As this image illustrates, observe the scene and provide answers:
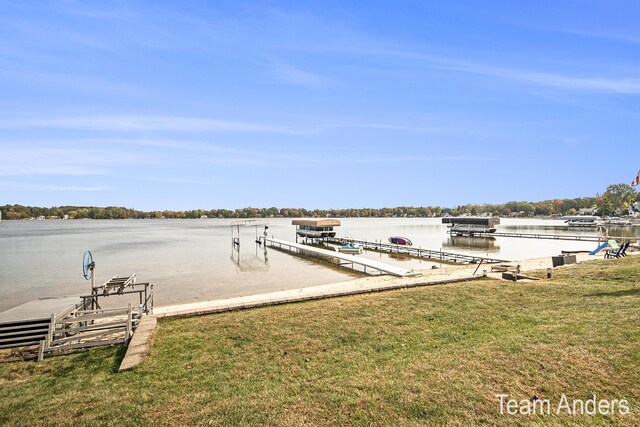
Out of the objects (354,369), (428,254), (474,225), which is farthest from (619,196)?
(354,369)

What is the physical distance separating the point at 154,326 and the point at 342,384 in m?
6.60

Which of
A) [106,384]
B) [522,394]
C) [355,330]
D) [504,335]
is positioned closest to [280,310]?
[355,330]

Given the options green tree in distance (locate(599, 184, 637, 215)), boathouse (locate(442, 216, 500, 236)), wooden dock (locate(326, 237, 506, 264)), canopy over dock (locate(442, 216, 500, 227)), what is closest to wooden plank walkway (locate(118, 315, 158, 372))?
wooden dock (locate(326, 237, 506, 264))

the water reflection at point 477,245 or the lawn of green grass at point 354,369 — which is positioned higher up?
the lawn of green grass at point 354,369

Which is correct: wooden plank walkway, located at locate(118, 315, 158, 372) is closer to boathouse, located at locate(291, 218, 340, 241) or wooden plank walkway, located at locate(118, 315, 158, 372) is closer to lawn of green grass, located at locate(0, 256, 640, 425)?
lawn of green grass, located at locate(0, 256, 640, 425)

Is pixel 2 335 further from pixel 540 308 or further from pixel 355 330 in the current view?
pixel 540 308

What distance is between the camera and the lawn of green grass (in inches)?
197

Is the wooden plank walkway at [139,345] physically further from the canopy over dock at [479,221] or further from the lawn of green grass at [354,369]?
the canopy over dock at [479,221]

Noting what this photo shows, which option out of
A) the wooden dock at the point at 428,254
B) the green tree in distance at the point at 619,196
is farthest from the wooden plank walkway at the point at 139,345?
the green tree in distance at the point at 619,196

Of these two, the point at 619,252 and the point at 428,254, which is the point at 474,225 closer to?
the point at 428,254

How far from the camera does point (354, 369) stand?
6488 millimetres

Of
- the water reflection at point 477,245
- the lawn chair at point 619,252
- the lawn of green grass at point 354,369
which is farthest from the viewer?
the water reflection at point 477,245

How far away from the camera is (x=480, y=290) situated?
13.0m

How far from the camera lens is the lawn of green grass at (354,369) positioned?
5.00 metres
